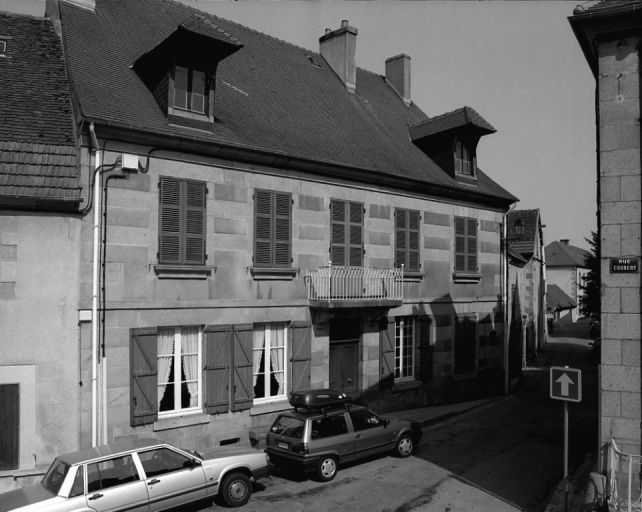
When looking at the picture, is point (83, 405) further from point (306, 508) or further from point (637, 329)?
point (637, 329)

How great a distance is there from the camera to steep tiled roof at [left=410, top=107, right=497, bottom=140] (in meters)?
21.5

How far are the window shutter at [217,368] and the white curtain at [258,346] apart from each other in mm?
953

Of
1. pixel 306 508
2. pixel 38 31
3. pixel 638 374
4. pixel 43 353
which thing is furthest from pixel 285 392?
pixel 38 31

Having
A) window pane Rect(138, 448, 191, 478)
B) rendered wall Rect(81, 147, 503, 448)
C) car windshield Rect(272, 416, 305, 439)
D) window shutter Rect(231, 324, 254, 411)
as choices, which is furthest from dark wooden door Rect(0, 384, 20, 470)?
car windshield Rect(272, 416, 305, 439)

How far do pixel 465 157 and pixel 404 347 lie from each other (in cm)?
743

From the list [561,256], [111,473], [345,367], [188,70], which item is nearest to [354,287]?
[345,367]

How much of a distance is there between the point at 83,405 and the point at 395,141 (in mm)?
13763

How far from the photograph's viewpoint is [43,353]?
12.3 meters

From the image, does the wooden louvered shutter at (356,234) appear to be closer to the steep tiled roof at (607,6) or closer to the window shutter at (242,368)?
the window shutter at (242,368)

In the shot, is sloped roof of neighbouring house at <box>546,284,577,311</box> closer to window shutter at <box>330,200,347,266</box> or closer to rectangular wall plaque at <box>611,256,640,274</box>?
window shutter at <box>330,200,347,266</box>

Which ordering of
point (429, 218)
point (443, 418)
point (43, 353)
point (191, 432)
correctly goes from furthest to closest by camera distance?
point (429, 218) < point (443, 418) < point (191, 432) < point (43, 353)

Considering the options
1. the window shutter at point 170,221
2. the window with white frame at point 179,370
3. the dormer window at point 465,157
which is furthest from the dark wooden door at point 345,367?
the dormer window at point 465,157

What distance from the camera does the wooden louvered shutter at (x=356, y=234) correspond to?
17875mm

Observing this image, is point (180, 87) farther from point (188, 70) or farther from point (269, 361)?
point (269, 361)
